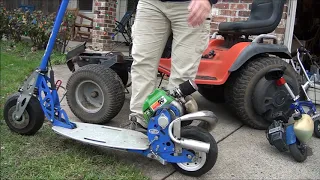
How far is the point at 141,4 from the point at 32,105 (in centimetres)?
114

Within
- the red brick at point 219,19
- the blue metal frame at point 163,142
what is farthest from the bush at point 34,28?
the blue metal frame at point 163,142

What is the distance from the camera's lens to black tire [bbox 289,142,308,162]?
249 cm

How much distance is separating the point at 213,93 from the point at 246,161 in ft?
4.68

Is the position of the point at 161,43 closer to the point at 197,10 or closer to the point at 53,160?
the point at 197,10

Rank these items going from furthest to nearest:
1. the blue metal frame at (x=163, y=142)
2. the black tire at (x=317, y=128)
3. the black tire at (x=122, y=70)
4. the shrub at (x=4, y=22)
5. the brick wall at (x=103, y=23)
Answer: the shrub at (x=4, y=22) → the brick wall at (x=103, y=23) → the black tire at (x=122, y=70) → the black tire at (x=317, y=128) → the blue metal frame at (x=163, y=142)

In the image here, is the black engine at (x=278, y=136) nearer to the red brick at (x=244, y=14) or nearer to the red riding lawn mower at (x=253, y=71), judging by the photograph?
the red riding lawn mower at (x=253, y=71)

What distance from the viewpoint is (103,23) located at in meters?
7.34

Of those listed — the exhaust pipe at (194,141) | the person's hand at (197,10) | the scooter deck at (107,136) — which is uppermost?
the person's hand at (197,10)

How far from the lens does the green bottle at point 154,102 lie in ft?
Result: 7.39

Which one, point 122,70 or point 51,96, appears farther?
point 122,70

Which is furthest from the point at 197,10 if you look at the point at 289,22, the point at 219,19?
the point at 289,22

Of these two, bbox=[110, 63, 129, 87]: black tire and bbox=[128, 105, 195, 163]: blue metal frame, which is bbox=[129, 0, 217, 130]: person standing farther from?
bbox=[110, 63, 129, 87]: black tire

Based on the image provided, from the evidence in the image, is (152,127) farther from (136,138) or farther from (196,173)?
(196,173)

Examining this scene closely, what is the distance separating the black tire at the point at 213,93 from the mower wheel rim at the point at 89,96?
1212mm
